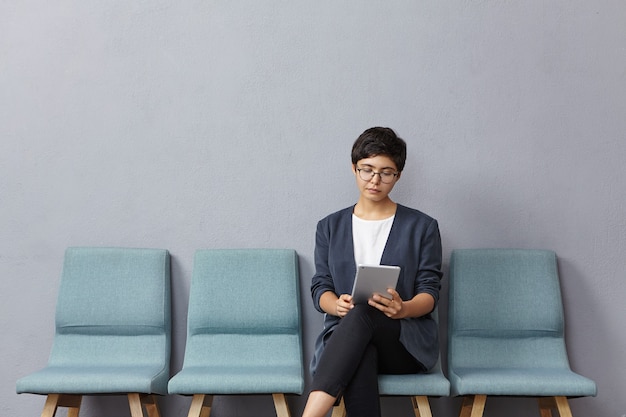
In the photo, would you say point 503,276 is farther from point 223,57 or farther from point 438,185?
point 223,57

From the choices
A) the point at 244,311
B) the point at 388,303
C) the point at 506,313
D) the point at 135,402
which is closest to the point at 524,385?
the point at 506,313

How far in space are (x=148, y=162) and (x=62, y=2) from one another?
81 cm

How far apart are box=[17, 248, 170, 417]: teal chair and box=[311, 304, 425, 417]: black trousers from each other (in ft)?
2.93

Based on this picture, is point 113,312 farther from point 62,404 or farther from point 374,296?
point 374,296

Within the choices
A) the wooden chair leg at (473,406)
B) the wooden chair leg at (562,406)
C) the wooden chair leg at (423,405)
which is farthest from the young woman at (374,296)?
the wooden chair leg at (562,406)

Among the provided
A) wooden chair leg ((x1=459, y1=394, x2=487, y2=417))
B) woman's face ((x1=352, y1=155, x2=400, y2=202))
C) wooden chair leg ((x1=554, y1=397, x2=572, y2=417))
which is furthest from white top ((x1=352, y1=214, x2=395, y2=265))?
wooden chair leg ((x1=554, y1=397, x2=572, y2=417))

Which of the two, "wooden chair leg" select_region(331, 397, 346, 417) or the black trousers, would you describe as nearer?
the black trousers

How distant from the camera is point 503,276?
329cm

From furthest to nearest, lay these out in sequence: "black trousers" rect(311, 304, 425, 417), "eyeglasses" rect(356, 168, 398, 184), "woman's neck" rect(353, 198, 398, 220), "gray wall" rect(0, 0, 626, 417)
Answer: "gray wall" rect(0, 0, 626, 417) < "woman's neck" rect(353, 198, 398, 220) < "eyeglasses" rect(356, 168, 398, 184) < "black trousers" rect(311, 304, 425, 417)

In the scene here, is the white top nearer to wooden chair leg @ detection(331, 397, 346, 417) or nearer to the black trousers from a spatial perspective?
the black trousers

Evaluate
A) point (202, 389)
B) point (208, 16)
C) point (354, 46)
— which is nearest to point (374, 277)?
point (202, 389)

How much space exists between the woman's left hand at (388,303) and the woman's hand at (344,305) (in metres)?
0.08

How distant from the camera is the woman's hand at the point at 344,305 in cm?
277

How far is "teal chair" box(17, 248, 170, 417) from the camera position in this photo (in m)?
3.24
